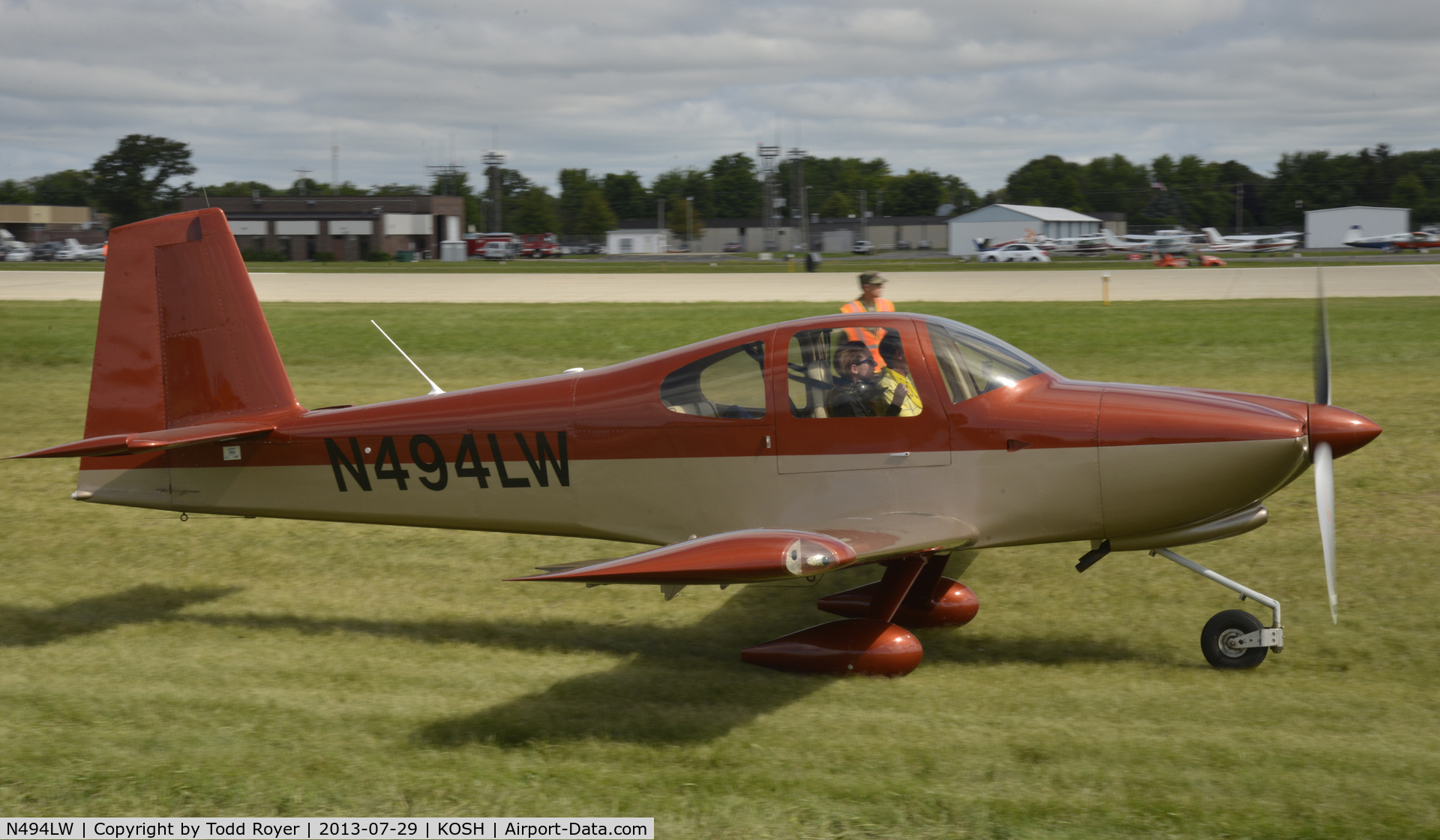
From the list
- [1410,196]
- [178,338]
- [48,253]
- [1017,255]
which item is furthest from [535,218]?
[178,338]

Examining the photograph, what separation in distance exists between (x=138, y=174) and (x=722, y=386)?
105501mm

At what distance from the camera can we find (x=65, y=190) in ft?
465

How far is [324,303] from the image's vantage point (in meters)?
31.2

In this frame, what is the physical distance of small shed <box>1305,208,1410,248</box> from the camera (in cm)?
9619

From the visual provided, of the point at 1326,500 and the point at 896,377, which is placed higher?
the point at 896,377

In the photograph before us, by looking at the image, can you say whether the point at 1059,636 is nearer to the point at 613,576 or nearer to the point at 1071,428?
the point at 1071,428

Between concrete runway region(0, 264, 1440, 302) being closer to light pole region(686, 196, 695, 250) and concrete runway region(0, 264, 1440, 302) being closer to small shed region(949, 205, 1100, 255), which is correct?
small shed region(949, 205, 1100, 255)

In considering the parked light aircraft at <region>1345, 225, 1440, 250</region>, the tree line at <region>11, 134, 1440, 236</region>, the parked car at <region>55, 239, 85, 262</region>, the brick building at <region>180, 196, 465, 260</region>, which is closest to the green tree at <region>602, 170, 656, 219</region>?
the tree line at <region>11, 134, 1440, 236</region>

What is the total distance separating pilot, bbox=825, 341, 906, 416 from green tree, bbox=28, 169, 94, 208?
14978cm

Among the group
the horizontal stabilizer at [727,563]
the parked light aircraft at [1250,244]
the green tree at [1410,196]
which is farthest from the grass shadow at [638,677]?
the green tree at [1410,196]

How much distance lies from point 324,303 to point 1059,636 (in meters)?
28.2

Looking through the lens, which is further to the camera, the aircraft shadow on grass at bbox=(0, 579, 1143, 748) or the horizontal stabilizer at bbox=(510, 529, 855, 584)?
the aircraft shadow on grass at bbox=(0, 579, 1143, 748)

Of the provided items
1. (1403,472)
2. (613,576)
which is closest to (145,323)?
(613,576)

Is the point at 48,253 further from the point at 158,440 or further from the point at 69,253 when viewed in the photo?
the point at 158,440
